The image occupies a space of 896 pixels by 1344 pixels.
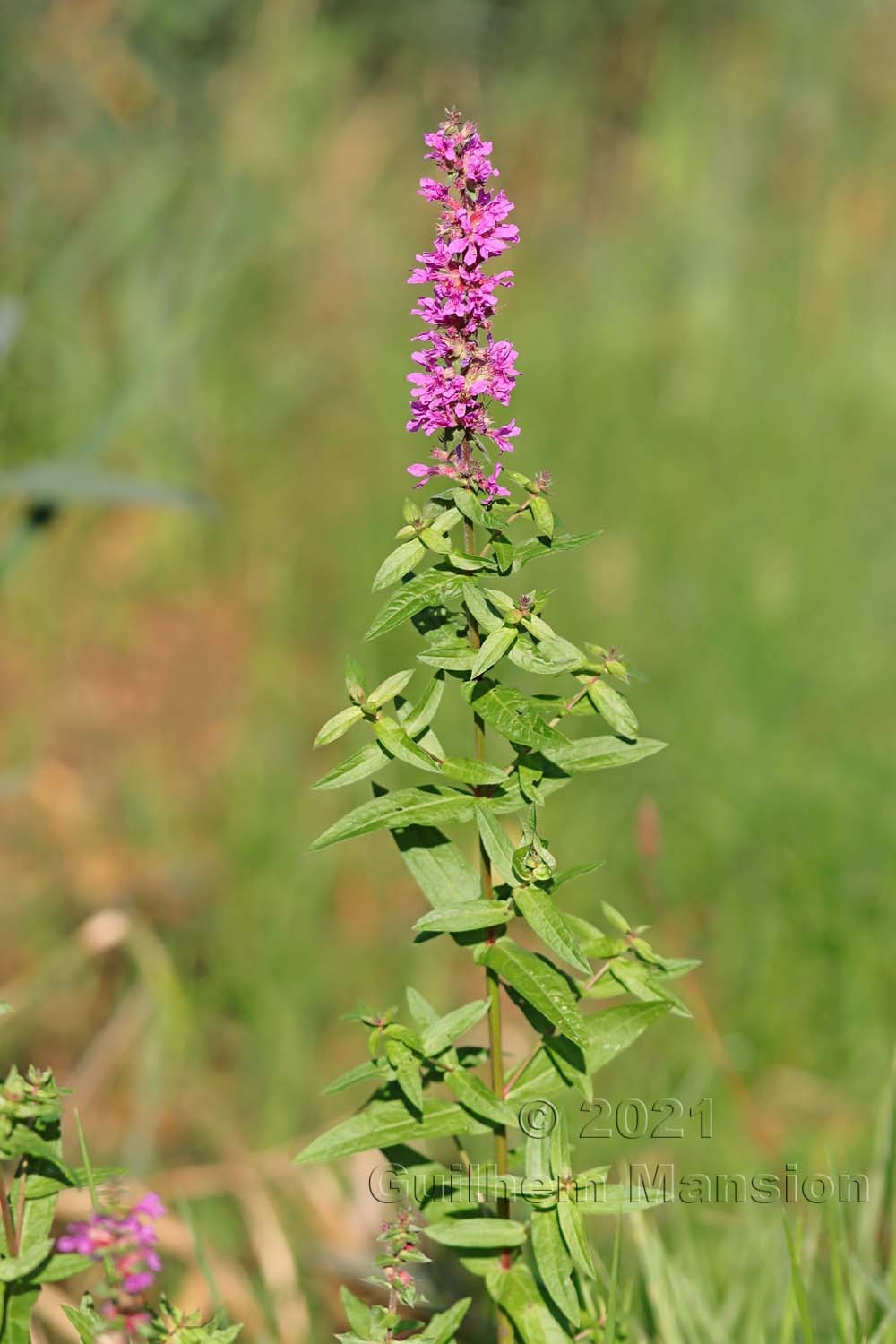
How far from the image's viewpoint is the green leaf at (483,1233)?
119 centimetres

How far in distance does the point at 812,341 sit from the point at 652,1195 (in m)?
4.24

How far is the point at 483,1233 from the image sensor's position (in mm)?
1200

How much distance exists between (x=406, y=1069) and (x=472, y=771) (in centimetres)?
25

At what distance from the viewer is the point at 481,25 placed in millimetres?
5555

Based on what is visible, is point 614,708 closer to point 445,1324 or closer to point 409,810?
point 409,810

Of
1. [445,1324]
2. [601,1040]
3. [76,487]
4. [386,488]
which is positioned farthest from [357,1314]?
[386,488]

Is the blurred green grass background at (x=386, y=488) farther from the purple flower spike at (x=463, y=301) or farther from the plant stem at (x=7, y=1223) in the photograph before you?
the plant stem at (x=7, y=1223)

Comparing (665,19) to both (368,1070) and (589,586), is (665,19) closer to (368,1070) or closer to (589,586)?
(589,586)

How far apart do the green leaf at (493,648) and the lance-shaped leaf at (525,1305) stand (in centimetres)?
58

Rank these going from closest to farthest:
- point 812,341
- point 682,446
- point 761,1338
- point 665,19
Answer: point 761,1338, point 682,446, point 812,341, point 665,19

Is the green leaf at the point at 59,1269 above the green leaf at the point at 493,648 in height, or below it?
below

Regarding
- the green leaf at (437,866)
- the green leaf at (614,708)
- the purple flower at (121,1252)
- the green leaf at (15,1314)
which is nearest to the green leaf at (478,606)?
the green leaf at (614,708)

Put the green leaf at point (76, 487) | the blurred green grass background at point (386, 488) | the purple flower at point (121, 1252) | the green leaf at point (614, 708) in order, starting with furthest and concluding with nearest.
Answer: the blurred green grass background at point (386, 488)
the green leaf at point (76, 487)
the green leaf at point (614, 708)
the purple flower at point (121, 1252)

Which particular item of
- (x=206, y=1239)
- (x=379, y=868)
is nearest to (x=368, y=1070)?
(x=206, y=1239)
